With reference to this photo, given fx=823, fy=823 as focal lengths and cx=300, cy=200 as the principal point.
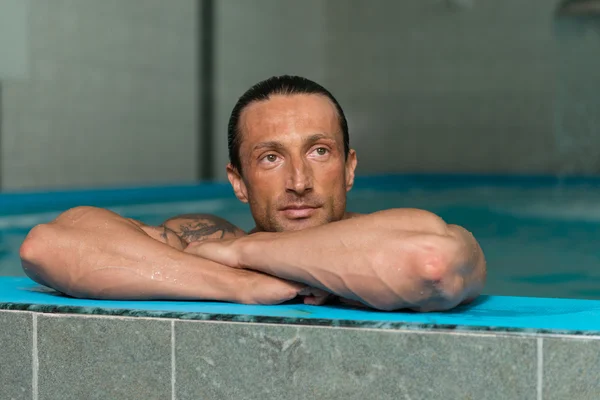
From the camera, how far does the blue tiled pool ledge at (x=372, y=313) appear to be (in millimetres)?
1842

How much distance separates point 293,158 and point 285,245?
362mm

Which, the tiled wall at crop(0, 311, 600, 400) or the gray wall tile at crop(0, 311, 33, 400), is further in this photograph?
the gray wall tile at crop(0, 311, 33, 400)

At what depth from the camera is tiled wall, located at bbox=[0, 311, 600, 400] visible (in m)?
1.78

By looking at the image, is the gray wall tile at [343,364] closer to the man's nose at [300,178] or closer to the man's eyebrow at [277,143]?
the man's nose at [300,178]

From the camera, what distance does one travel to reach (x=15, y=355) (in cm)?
217

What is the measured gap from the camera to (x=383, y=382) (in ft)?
6.16

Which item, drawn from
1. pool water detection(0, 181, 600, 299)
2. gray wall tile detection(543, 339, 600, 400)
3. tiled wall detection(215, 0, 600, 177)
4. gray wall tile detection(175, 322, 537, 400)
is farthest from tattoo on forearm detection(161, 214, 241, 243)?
tiled wall detection(215, 0, 600, 177)

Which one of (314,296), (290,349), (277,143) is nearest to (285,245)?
(314,296)

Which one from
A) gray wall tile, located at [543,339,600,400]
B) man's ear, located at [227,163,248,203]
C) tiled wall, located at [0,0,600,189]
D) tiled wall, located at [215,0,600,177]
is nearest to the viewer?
gray wall tile, located at [543,339,600,400]

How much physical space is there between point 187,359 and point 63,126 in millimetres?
8649

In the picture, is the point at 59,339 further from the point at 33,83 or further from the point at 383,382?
the point at 33,83

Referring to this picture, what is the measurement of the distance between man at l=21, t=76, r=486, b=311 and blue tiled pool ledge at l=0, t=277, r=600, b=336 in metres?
0.04

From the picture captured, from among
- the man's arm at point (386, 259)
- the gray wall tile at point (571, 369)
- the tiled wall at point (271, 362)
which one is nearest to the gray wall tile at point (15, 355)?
the tiled wall at point (271, 362)

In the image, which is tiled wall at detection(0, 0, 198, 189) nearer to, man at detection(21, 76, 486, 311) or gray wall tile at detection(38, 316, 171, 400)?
man at detection(21, 76, 486, 311)
